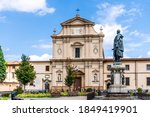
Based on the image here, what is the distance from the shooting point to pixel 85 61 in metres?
57.7

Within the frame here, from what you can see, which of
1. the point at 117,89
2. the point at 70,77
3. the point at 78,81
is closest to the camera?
the point at 117,89

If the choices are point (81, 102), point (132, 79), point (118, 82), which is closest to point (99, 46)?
point (132, 79)

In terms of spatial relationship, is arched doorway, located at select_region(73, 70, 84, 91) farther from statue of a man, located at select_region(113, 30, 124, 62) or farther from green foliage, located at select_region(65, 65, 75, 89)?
statue of a man, located at select_region(113, 30, 124, 62)

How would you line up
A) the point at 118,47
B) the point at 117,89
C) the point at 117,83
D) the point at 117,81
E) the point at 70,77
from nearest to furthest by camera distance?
the point at 117,89
the point at 117,83
the point at 117,81
the point at 118,47
the point at 70,77

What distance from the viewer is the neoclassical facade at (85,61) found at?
5734 cm

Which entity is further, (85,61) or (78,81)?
(78,81)

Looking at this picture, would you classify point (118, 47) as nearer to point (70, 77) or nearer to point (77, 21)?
point (70, 77)

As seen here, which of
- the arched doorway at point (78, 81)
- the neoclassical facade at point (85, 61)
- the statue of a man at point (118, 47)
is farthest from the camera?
the arched doorway at point (78, 81)

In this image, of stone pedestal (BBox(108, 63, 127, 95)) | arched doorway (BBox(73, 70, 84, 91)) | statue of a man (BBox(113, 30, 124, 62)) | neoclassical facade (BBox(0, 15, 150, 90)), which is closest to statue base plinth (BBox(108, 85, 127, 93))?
stone pedestal (BBox(108, 63, 127, 95))

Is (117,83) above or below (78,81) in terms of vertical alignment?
above

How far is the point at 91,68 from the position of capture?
5759cm

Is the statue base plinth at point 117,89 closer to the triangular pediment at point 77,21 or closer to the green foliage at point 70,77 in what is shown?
the green foliage at point 70,77

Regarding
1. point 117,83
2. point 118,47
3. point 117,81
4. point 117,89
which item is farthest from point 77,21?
point 117,89

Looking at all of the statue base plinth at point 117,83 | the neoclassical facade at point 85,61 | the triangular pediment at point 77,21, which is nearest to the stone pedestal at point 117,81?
the statue base plinth at point 117,83
